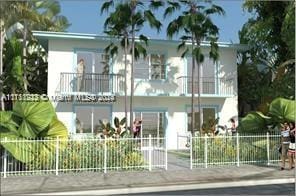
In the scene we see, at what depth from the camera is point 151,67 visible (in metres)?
25.3

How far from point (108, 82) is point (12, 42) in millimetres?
5487

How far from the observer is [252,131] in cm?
1905

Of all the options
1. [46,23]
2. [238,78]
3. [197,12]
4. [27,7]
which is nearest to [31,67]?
[46,23]

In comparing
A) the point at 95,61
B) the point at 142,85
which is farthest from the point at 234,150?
the point at 95,61

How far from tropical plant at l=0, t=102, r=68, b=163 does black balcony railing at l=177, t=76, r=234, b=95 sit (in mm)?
11151

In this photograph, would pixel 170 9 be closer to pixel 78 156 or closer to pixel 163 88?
pixel 163 88

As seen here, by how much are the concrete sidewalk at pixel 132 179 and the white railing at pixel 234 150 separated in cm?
70

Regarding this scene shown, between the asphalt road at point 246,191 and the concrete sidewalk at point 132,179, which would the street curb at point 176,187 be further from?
the asphalt road at point 246,191

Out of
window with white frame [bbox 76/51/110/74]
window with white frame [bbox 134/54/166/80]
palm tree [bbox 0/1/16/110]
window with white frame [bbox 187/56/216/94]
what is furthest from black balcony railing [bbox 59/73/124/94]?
window with white frame [bbox 187/56/216/94]

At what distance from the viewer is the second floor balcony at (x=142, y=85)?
77.2ft

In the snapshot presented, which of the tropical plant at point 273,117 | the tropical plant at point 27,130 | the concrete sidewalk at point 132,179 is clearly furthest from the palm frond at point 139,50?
the concrete sidewalk at point 132,179

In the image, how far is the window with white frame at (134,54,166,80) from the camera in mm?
25031

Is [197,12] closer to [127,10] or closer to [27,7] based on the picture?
[127,10]

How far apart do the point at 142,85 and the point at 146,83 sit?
262 millimetres
